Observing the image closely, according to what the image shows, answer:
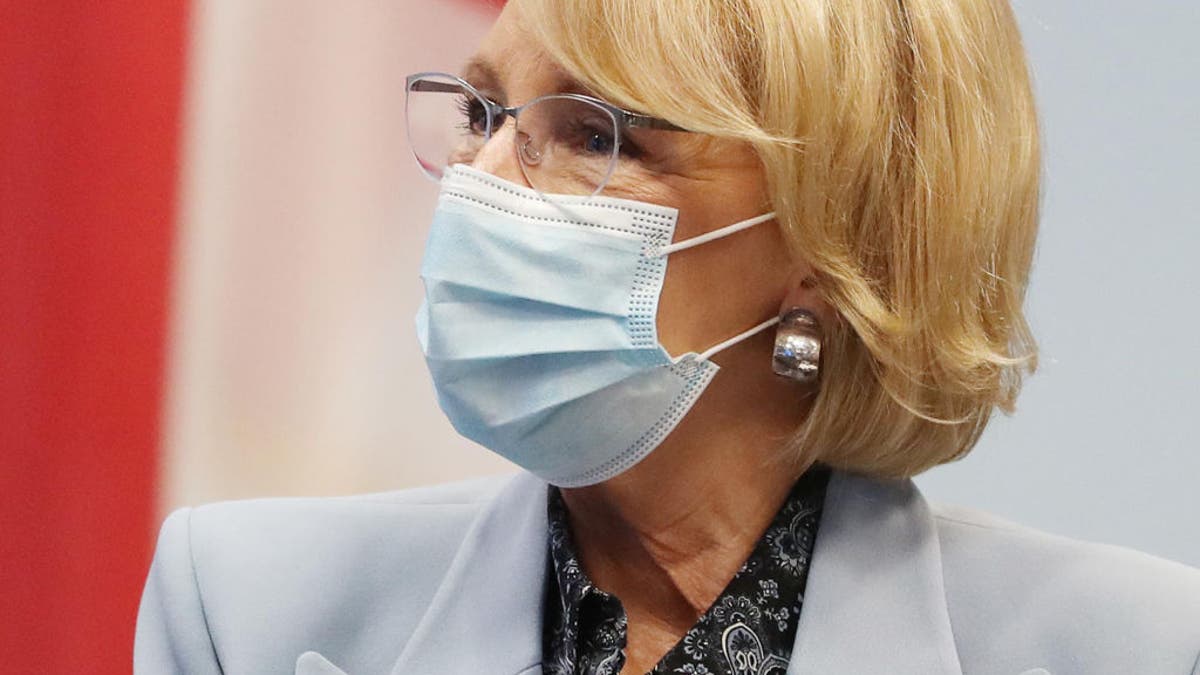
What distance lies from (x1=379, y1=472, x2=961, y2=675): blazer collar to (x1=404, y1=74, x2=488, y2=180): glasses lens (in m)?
0.37

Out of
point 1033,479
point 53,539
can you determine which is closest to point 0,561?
point 53,539

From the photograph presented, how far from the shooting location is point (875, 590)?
1.43 meters

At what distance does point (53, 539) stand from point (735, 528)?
0.90 meters

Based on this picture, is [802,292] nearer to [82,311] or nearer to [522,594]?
[522,594]

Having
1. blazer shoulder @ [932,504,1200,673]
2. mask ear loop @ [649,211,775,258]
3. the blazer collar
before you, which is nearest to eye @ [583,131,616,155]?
mask ear loop @ [649,211,775,258]

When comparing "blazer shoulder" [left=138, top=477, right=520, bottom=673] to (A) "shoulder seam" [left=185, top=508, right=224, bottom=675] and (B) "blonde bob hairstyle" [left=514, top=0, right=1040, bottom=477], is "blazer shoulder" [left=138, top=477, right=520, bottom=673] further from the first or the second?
(B) "blonde bob hairstyle" [left=514, top=0, right=1040, bottom=477]

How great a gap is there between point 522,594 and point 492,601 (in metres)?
0.03

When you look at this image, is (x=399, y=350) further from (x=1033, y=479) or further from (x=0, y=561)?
(x=1033, y=479)

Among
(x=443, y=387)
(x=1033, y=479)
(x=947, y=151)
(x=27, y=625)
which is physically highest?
(x=947, y=151)

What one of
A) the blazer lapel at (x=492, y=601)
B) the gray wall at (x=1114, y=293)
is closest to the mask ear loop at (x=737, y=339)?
the blazer lapel at (x=492, y=601)

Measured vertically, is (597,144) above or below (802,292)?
above

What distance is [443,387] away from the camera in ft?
4.37

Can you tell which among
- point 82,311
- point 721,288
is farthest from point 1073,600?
point 82,311

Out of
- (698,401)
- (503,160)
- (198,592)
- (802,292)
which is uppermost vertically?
(503,160)
